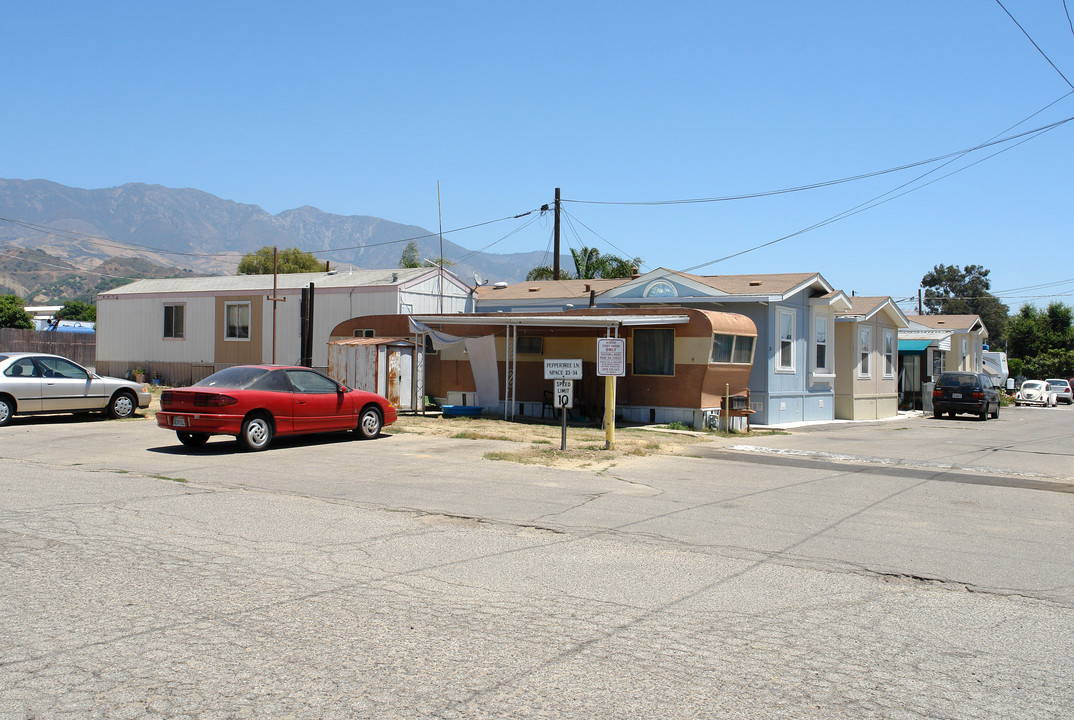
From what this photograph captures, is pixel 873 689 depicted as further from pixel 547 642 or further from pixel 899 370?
pixel 899 370

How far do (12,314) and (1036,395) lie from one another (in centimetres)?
5940

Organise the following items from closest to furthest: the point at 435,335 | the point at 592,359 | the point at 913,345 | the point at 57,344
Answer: the point at 592,359
the point at 435,335
the point at 913,345
the point at 57,344

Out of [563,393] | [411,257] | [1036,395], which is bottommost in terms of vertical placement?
[1036,395]

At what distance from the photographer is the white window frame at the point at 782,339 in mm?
23984

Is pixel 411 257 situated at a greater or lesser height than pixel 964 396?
greater

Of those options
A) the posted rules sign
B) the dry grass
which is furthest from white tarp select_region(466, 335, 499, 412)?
the posted rules sign

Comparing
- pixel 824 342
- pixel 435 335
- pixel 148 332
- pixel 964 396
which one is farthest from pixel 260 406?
pixel 964 396

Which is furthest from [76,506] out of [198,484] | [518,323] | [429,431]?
[518,323]

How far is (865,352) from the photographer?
95.0ft

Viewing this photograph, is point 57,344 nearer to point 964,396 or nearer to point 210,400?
point 210,400

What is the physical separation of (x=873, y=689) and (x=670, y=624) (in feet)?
4.51

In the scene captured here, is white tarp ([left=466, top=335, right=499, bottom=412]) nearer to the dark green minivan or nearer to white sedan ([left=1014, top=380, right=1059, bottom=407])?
the dark green minivan

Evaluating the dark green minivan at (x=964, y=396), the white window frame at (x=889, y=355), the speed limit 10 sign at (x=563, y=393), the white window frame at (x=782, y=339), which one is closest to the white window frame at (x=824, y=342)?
the white window frame at (x=782, y=339)

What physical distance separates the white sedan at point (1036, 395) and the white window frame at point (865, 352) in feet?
72.0
